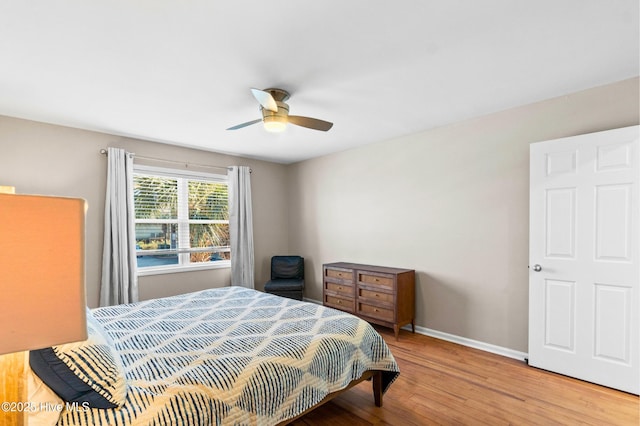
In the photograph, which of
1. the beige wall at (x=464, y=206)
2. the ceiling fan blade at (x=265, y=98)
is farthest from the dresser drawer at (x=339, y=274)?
the ceiling fan blade at (x=265, y=98)

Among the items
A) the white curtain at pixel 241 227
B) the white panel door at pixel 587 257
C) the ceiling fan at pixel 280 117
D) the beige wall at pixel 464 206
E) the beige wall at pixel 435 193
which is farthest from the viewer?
the white curtain at pixel 241 227

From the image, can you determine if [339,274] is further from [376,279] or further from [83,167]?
[83,167]

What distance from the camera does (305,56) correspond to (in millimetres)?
2100

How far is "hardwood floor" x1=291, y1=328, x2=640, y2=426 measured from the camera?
213cm

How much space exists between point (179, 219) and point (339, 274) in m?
2.42

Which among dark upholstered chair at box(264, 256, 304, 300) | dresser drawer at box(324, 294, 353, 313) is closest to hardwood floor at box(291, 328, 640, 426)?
dresser drawer at box(324, 294, 353, 313)

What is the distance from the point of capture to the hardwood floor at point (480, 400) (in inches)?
83.8

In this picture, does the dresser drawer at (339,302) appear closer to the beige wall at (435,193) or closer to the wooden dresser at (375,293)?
the wooden dresser at (375,293)

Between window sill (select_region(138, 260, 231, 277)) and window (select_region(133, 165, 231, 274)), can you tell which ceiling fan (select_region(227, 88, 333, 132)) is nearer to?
window (select_region(133, 165, 231, 274))

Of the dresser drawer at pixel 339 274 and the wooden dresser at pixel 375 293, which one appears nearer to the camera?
the wooden dresser at pixel 375 293

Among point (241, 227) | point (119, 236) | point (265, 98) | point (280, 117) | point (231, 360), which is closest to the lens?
point (231, 360)

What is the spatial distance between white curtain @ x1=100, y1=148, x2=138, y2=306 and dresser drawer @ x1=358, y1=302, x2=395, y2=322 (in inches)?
111

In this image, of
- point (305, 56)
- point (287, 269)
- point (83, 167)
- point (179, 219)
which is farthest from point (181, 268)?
point (305, 56)

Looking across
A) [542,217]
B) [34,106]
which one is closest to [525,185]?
[542,217]
